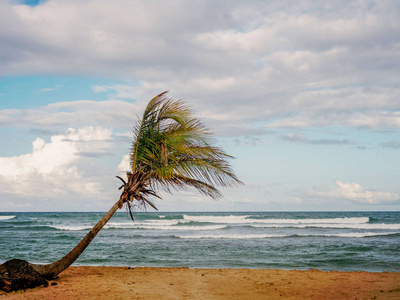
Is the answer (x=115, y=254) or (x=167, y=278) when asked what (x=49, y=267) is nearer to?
(x=167, y=278)

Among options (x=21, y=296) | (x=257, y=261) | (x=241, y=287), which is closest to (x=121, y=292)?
(x=21, y=296)

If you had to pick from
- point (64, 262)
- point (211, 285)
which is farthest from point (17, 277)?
point (211, 285)

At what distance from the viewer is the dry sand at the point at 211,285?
6891mm

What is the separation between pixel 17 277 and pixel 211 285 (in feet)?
12.6

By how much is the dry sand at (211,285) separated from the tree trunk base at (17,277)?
0.17 meters

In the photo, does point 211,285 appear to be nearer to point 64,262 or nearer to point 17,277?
point 64,262

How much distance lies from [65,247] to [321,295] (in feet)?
44.5

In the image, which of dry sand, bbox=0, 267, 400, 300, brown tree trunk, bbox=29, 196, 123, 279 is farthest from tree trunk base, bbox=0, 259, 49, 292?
brown tree trunk, bbox=29, 196, 123, 279

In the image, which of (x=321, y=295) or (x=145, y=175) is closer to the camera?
(x=321, y=295)

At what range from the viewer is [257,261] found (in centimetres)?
1332

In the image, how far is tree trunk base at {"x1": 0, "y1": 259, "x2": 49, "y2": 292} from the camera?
684 centimetres

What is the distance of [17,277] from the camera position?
6.89 metres

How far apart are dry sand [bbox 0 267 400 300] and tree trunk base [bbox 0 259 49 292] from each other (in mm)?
168

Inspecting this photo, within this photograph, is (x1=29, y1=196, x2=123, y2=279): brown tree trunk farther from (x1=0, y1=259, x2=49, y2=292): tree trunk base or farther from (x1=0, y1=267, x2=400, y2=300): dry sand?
(x1=0, y1=259, x2=49, y2=292): tree trunk base
